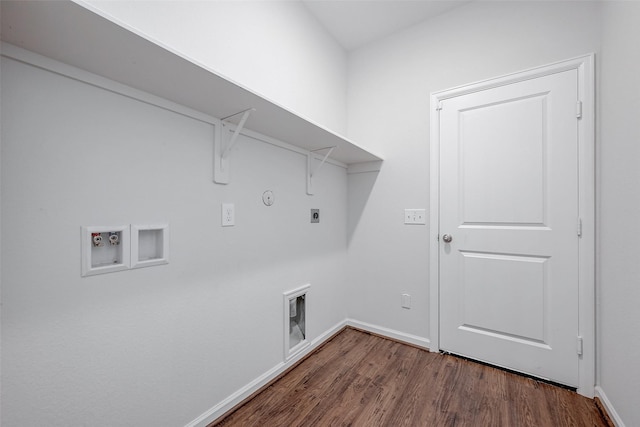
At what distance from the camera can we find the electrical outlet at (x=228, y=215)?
4.46 ft

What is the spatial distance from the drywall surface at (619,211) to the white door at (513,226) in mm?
137

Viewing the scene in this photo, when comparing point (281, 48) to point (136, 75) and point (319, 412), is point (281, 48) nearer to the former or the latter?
point (136, 75)

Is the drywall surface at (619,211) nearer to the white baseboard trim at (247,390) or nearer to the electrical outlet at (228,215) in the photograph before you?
the white baseboard trim at (247,390)

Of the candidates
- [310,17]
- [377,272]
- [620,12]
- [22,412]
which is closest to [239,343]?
[22,412]

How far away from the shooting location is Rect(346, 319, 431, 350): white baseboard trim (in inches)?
80.2

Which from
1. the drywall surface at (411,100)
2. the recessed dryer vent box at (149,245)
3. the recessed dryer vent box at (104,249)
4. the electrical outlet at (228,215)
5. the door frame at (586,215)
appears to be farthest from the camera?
the drywall surface at (411,100)

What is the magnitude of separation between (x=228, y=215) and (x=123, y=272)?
0.51 metres

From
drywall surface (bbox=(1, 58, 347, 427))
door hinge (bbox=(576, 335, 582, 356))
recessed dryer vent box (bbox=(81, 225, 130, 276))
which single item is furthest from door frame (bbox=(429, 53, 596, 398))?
recessed dryer vent box (bbox=(81, 225, 130, 276))

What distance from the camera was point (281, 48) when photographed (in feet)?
5.79

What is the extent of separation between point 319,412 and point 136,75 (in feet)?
5.69

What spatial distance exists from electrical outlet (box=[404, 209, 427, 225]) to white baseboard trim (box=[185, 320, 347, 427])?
3.91 ft

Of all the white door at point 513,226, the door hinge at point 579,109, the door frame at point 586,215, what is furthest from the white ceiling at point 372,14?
the door hinge at point 579,109

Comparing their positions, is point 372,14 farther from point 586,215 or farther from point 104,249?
point 104,249

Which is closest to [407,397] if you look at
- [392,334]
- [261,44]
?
[392,334]
